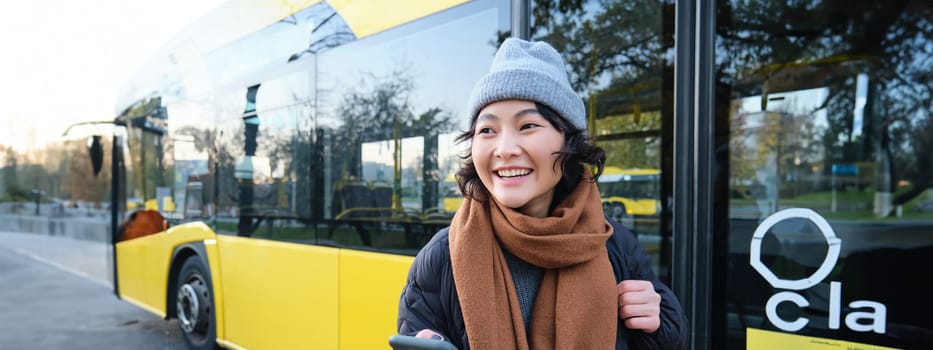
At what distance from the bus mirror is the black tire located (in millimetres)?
2964

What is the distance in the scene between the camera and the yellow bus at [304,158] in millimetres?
3094

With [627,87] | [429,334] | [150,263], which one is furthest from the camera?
[150,263]

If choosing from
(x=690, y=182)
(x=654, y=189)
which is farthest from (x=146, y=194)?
(x=690, y=182)

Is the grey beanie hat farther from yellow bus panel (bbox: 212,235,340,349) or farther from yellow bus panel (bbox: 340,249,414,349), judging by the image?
yellow bus panel (bbox: 212,235,340,349)

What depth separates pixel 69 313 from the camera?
8.02m

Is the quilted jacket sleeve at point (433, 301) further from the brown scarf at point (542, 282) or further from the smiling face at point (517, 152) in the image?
the smiling face at point (517, 152)

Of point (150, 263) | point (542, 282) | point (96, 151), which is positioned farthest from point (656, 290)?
point (96, 151)

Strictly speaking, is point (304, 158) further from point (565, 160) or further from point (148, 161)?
point (148, 161)

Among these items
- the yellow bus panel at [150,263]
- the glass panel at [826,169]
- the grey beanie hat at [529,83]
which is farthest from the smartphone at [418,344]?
the yellow bus panel at [150,263]

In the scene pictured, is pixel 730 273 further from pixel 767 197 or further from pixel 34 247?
pixel 34 247

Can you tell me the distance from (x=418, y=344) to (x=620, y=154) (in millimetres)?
2429

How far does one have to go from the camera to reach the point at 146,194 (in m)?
5.99

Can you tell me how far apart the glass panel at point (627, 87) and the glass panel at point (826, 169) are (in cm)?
43

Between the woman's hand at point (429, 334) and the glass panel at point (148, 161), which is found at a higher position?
the glass panel at point (148, 161)
